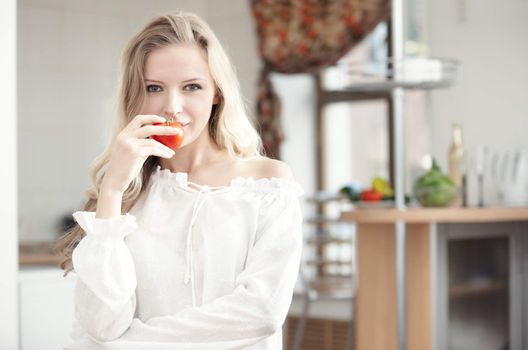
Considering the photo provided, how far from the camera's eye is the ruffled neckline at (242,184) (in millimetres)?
1457

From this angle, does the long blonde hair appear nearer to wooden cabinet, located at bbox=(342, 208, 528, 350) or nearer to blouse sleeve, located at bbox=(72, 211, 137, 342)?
blouse sleeve, located at bbox=(72, 211, 137, 342)

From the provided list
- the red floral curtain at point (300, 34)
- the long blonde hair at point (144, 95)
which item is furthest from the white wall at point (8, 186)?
the red floral curtain at point (300, 34)

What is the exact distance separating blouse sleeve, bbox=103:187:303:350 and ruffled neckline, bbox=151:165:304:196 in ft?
0.27

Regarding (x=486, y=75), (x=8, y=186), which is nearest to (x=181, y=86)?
(x=8, y=186)

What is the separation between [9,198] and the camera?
82.9 inches

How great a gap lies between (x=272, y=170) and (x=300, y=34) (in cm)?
417

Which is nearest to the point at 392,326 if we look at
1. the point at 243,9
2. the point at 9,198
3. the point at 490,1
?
the point at 490,1

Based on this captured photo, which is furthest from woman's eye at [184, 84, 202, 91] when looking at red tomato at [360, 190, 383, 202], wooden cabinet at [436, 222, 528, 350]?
red tomato at [360, 190, 383, 202]

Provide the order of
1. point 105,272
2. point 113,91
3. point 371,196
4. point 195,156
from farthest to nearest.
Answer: point 113,91 → point 371,196 → point 195,156 → point 105,272

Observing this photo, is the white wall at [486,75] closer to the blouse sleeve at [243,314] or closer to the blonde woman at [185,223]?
the blonde woman at [185,223]

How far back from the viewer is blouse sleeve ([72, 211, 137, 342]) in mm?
1342

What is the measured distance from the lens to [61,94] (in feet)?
18.0

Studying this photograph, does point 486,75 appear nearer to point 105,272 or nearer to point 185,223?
point 185,223

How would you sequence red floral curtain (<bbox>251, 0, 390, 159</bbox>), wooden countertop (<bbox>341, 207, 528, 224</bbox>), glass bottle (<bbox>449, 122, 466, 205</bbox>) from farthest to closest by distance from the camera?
red floral curtain (<bbox>251, 0, 390, 159</bbox>), glass bottle (<bbox>449, 122, 466, 205</bbox>), wooden countertop (<bbox>341, 207, 528, 224</bbox>)
